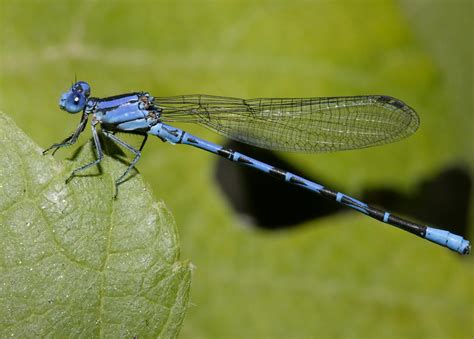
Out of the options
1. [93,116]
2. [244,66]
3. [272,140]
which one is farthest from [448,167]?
[93,116]

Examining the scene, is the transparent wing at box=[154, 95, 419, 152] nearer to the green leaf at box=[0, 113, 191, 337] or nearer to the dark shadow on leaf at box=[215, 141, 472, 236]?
the dark shadow on leaf at box=[215, 141, 472, 236]

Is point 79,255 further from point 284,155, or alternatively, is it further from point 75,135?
point 284,155

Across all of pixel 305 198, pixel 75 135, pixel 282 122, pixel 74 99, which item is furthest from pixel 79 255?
pixel 305 198

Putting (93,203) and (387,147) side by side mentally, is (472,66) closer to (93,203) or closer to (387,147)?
(387,147)

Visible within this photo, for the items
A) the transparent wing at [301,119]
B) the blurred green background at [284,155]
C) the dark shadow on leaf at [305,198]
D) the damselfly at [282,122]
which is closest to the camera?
the blurred green background at [284,155]

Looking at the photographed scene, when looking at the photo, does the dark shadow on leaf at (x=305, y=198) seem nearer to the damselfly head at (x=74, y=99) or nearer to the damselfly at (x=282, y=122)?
the damselfly at (x=282, y=122)

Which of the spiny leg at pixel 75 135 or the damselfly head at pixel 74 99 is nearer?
the spiny leg at pixel 75 135

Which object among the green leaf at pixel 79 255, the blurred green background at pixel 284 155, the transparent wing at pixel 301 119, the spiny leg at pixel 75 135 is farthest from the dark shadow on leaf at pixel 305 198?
the green leaf at pixel 79 255
